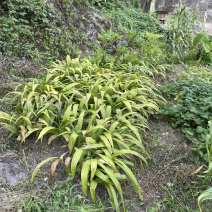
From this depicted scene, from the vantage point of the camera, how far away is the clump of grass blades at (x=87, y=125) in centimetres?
161

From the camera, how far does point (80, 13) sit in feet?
16.6

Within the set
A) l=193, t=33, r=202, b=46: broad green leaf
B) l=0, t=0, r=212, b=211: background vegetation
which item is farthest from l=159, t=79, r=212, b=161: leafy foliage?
l=193, t=33, r=202, b=46: broad green leaf

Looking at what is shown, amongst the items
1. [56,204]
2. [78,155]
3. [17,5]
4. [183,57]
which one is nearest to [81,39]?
[17,5]

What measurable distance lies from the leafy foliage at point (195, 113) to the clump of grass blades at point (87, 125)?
0.45 m

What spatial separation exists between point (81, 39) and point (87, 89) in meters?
2.53

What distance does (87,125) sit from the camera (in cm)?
239

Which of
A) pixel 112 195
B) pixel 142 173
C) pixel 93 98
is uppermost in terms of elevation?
pixel 93 98

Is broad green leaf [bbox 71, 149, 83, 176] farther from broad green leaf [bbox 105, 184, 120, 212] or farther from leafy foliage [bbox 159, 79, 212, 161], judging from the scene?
leafy foliage [bbox 159, 79, 212, 161]

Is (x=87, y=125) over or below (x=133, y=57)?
below

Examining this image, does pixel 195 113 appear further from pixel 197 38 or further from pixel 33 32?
pixel 33 32

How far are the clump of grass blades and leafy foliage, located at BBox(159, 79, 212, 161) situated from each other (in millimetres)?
448

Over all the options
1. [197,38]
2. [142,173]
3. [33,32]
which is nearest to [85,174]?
[142,173]

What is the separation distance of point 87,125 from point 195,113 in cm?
154

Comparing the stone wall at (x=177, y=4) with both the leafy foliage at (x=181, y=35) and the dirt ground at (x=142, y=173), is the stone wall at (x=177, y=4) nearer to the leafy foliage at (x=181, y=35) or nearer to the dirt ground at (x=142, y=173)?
the leafy foliage at (x=181, y=35)
